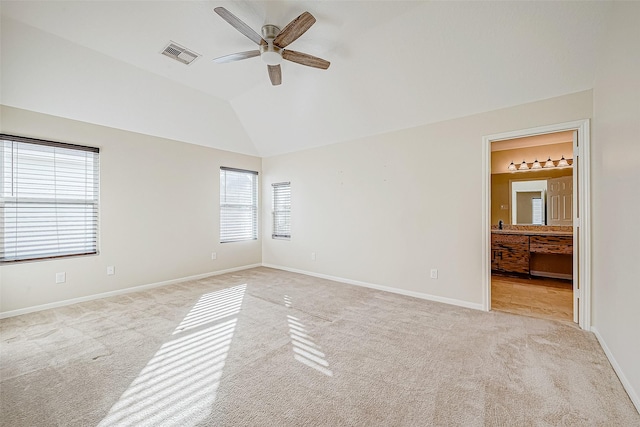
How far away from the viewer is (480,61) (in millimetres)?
2811

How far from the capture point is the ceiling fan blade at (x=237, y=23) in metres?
2.04

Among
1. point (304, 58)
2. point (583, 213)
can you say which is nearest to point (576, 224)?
point (583, 213)

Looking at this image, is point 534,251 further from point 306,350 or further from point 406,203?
point 306,350

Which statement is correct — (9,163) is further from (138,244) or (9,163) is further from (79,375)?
(79,375)

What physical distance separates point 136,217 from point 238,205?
6.09 feet

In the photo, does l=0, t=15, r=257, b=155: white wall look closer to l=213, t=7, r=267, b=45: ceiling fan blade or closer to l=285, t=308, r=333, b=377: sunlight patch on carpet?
l=213, t=7, r=267, b=45: ceiling fan blade

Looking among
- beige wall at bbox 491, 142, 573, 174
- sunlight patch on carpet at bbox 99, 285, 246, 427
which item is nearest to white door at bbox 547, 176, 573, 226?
beige wall at bbox 491, 142, 573, 174

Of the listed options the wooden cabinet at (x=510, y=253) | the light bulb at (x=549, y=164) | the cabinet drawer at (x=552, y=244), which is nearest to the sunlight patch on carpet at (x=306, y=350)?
the wooden cabinet at (x=510, y=253)

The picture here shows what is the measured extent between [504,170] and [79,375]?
678cm

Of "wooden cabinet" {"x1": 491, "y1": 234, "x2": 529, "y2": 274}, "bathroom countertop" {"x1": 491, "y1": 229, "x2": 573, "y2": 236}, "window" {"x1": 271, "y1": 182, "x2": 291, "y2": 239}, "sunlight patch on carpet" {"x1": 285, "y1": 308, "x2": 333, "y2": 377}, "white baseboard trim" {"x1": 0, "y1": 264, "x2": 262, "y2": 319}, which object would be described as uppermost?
"window" {"x1": 271, "y1": 182, "x2": 291, "y2": 239}

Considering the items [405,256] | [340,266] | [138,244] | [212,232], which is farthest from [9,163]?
[405,256]

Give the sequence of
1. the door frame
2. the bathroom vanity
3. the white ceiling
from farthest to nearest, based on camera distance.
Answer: the bathroom vanity
the door frame
the white ceiling

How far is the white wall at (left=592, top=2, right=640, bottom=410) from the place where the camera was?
1.74 meters

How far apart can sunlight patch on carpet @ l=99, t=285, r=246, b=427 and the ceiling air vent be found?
A: 301 cm
